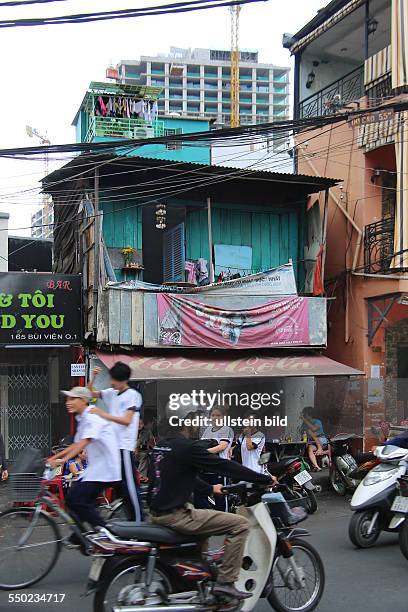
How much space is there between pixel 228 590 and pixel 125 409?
214cm

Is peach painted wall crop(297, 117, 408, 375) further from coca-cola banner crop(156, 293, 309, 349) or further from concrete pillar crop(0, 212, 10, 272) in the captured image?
concrete pillar crop(0, 212, 10, 272)

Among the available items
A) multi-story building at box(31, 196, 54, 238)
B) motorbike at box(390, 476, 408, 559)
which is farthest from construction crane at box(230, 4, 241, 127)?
motorbike at box(390, 476, 408, 559)

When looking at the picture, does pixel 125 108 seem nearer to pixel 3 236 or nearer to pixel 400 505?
pixel 3 236

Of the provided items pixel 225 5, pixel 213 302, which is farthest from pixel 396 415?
pixel 225 5

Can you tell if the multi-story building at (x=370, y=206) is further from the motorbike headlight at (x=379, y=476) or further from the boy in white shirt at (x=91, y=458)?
the boy in white shirt at (x=91, y=458)

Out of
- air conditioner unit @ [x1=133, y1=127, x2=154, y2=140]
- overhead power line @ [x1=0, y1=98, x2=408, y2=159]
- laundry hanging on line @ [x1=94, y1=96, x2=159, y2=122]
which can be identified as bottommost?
overhead power line @ [x1=0, y1=98, x2=408, y2=159]

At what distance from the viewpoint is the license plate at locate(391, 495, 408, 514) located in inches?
280

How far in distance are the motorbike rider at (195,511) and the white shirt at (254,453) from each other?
531 centimetres

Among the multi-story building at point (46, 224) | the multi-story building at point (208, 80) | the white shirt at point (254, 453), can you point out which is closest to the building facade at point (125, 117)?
the multi-story building at point (46, 224)

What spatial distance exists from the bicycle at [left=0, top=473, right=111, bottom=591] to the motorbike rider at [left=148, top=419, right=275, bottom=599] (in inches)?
49.3

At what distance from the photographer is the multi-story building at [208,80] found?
349 ft

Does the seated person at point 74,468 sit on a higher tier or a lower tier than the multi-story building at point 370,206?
lower

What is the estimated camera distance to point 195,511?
493 centimetres

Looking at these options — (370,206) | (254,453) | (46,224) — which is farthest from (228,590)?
(46,224)
